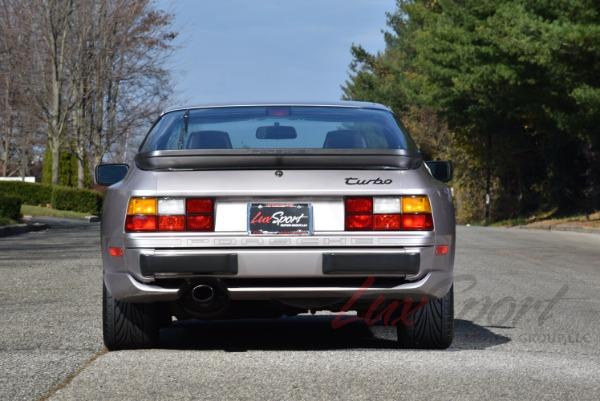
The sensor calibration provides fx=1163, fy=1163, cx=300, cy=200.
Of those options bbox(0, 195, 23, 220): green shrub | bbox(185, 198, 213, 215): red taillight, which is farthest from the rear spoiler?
bbox(0, 195, 23, 220): green shrub

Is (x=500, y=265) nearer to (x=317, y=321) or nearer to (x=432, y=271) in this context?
(x=317, y=321)

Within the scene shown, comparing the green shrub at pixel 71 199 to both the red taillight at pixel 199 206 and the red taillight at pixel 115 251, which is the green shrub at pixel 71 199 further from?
the red taillight at pixel 199 206

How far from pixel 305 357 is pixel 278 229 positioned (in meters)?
0.77

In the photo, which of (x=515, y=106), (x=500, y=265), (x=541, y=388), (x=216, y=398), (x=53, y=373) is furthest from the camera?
(x=515, y=106)

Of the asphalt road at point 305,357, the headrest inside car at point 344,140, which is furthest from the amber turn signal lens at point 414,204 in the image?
the headrest inside car at point 344,140

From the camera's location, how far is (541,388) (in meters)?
5.70

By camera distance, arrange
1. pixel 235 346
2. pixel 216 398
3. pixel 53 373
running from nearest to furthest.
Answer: pixel 216 398, pixel 53 373, pixel 235 346

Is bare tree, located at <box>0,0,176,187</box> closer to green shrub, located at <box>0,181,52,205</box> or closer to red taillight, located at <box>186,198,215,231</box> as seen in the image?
green shrub, located at <box>0,181,52,205</box>

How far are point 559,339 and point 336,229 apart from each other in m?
2.33

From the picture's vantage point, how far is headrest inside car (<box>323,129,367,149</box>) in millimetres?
7480

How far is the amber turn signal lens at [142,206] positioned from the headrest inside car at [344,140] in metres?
1.42

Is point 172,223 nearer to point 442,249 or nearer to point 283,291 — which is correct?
point 283,291

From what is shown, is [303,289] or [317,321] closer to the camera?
[303,289]

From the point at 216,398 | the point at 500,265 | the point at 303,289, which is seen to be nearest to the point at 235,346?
the point at 303,289
